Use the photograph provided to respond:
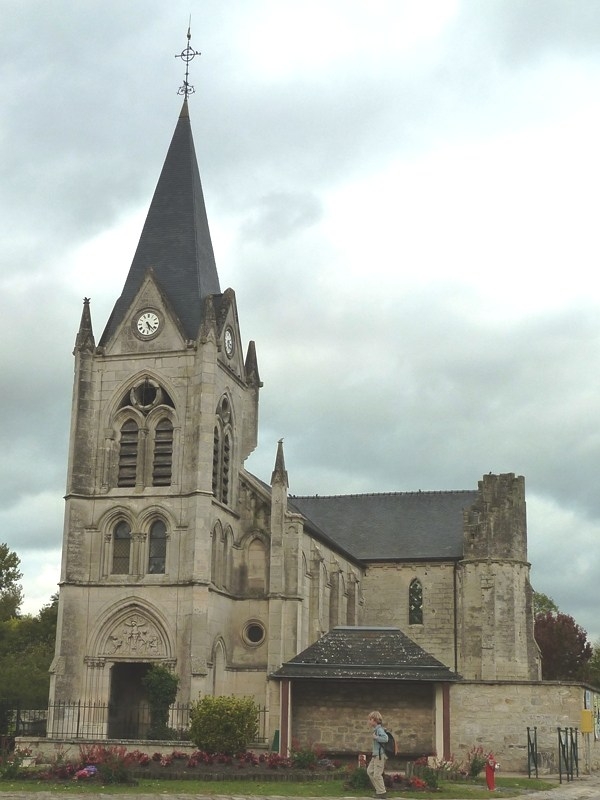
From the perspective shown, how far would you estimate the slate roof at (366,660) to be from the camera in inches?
1305

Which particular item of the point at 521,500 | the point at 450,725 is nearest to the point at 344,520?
the point at 521,500

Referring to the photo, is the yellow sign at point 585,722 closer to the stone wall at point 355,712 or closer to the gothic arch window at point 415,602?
the stone wall at point 355,712

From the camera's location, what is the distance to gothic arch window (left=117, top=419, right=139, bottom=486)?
43688 mm

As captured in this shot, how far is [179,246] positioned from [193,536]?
13.3m

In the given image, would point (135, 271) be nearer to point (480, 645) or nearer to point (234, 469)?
point (234, 469)

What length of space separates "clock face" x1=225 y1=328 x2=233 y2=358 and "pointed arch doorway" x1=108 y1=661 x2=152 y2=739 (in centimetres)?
1363

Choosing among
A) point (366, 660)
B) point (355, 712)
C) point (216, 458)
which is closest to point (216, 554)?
point (216, 458)

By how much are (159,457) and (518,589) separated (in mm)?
18086

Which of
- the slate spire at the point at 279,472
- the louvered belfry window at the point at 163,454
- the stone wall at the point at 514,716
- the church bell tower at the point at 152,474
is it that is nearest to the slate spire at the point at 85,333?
the church bell tower at the point at 152,474

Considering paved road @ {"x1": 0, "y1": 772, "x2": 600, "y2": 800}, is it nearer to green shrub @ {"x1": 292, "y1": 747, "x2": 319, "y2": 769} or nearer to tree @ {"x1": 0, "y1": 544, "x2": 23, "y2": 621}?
green shrub @ {"x1": 292, "y1": 747, "x2": 319, "y2": 769}

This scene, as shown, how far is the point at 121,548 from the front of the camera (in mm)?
43062

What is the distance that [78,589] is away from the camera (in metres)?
42.2

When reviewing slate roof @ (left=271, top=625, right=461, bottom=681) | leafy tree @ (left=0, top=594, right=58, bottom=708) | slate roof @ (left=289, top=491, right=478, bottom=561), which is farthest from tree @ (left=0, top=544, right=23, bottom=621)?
slate roof @ (left=271, top=625, right=461, bottom=681)

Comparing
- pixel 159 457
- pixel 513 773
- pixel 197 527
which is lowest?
pixel 513 773
